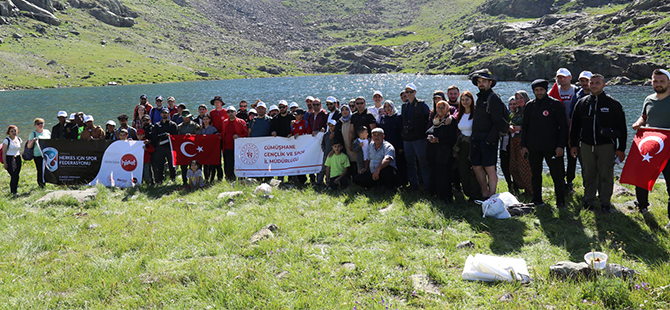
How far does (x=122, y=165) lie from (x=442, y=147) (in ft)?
36.4

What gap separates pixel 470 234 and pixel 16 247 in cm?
893

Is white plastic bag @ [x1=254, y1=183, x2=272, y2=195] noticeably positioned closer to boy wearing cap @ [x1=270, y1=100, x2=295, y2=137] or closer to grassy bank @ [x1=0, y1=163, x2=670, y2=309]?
grassy bank @ [x1=0, y1=163, x2=670, y2=309]

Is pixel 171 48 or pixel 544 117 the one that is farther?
pixel 171 48

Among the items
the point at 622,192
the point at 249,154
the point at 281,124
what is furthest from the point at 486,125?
the point at 249,154

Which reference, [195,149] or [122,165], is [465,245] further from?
[122,165]

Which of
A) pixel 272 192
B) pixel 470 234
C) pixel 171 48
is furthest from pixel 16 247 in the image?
pixel 171 48

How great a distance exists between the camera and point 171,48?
189 m

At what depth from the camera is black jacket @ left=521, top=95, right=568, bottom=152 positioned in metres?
7.80

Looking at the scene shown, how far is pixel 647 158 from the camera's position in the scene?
720 cm

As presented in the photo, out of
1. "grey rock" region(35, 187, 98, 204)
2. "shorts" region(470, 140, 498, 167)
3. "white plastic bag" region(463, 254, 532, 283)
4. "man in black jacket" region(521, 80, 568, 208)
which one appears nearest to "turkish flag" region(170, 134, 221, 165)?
"grey rock" region(35, 187, 98, 204)

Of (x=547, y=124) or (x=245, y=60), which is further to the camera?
(x=245, y=60)

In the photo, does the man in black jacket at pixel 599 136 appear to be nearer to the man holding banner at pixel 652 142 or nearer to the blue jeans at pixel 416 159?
Result: the man holding banner at pixel 652 142

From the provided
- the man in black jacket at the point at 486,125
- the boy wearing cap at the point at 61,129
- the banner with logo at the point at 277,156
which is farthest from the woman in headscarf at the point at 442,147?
the boy wearing cap at the point at 61,129

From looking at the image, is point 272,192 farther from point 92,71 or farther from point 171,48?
point 171,48
